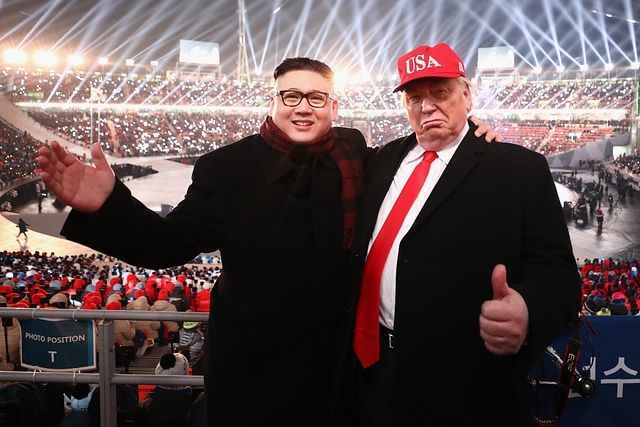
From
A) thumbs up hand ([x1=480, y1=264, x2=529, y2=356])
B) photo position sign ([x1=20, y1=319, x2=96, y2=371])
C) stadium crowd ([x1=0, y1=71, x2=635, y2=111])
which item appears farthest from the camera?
stadium crowd ([x1=0, y1=71, x2=635, y2=111])

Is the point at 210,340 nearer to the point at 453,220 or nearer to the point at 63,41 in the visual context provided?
the point at 453,220

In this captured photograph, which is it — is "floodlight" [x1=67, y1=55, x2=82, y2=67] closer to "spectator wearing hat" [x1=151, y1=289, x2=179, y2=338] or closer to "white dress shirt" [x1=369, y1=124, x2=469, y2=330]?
"spectator wearing hat" [x1=151, y1=289, x2=179, y2=338]

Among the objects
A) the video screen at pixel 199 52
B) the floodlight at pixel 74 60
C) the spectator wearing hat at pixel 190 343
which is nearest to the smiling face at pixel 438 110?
the spectator wearing hat at pixel 190 343

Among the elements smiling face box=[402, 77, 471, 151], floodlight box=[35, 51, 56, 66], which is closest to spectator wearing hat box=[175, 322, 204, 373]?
smiling face box=[402, 77, 471, 151]

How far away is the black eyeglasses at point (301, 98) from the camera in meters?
1.79

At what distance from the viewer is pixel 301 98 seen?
1.79m

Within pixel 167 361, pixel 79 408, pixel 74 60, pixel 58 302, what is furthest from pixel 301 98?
pixel 74 60

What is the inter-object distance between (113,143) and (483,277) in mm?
31251

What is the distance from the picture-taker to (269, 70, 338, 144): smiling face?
1.78 meters

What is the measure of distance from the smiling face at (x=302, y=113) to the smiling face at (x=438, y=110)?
0.30 meters

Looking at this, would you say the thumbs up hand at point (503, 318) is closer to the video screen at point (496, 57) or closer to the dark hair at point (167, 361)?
the dark hair at point (167, 361)

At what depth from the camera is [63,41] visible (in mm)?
35219

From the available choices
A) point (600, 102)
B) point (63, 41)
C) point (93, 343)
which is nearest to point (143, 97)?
point (63, 41)

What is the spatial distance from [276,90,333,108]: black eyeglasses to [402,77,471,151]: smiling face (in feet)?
0.94
